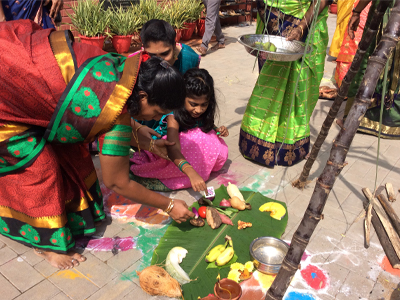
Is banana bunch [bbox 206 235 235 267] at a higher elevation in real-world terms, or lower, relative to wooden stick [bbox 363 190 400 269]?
lower

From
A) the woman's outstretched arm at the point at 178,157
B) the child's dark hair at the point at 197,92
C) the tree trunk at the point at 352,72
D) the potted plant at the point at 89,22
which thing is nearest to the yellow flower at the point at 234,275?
the woman's outstretched arm at the point at 178,157

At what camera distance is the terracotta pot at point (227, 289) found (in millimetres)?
2012

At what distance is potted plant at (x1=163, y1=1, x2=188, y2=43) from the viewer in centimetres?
756

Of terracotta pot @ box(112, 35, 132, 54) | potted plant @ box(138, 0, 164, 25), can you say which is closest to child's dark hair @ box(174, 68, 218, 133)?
terracotta pot @ box(112, 35, 132, 54)

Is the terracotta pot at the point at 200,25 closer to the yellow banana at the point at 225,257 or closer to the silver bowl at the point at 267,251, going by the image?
the silver bowl at the point at 267,251

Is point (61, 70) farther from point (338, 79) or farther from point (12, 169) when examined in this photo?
point (338, 79)

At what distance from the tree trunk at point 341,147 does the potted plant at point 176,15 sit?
667 centimetres

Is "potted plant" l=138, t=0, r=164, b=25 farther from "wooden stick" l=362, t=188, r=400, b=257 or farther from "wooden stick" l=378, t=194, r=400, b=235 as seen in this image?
"wooden stick" l=378, t=194, r=400, b=235

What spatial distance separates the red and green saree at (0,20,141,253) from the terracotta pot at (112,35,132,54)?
15.0ft

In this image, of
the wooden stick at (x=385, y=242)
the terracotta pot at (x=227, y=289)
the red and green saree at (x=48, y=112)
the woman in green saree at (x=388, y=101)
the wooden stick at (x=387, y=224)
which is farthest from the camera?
the woman in green saree at (x=388, y=101)

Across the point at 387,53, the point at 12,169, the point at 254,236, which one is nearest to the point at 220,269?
the point at 254,236

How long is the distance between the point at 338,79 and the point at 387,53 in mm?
4795

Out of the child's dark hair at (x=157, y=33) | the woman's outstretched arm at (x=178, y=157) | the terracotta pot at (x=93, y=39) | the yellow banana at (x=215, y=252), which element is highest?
the child's dark hair at (x=157, y=33)

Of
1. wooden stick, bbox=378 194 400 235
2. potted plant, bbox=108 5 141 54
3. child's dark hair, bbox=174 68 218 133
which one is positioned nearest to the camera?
wooden stick, bbox=378 194 400 235
